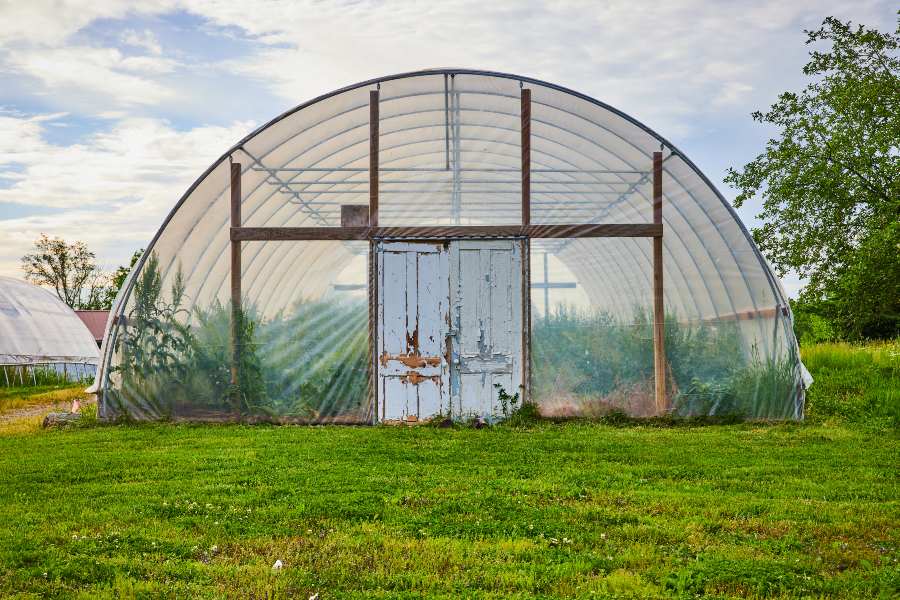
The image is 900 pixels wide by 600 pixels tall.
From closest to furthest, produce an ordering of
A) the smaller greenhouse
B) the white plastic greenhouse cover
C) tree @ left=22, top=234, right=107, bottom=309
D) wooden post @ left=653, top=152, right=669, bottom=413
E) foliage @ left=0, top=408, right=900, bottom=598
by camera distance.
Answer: foliage @ left=0, top=408, right=900, bottom=598
wooden post @ left=653, top=152, right=669, bottom=413
the smaller greenhouse
the white plastic greenhouse cover
tree @ left=22, top=234, right=107, bottom=309

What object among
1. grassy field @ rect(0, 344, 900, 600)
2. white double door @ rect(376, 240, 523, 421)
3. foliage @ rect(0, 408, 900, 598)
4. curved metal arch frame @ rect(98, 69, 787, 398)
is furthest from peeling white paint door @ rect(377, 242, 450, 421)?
curved metal arch frame @ rect(98, 69, 787, 398)

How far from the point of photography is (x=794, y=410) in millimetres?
12656

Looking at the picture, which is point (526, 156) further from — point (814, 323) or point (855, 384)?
point (814, 323)

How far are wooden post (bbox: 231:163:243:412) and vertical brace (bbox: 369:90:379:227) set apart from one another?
196 cm

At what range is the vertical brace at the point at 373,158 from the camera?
12914mm

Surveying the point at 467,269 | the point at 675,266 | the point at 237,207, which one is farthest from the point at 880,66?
the point at 237,207

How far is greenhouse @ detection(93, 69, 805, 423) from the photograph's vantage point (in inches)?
499

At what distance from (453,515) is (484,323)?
6485 millimetres

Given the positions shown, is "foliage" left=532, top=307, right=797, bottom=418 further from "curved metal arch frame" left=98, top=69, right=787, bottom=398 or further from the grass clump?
"curved metal arch frame" left=98, top=69, right=787, bottom=398

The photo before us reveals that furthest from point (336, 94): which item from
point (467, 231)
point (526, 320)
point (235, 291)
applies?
point (526, 320)

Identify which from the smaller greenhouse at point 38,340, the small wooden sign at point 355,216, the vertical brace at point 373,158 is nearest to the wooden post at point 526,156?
the vertical brace at point 373,158

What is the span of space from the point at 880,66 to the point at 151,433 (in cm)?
2170

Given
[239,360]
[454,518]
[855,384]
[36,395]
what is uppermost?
[239,360]

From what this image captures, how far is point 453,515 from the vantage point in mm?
6453
